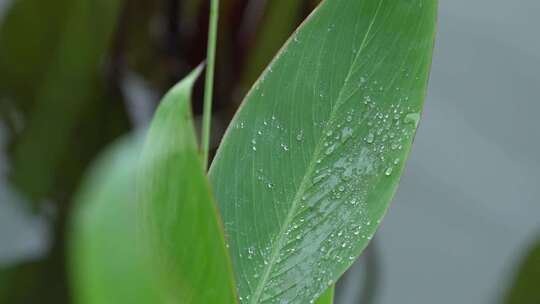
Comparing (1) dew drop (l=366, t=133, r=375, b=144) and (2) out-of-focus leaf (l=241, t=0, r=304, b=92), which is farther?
(2) out-of-focus leaf (l=241, t=0, r=304, b=92)

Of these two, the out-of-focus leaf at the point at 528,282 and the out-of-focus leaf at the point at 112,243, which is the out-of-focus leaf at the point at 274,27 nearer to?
the out-of-focus leaf at the point at 528,282

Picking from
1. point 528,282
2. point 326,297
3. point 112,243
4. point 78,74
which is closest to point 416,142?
point 528,282

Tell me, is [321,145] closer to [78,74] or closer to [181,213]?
[181,213]

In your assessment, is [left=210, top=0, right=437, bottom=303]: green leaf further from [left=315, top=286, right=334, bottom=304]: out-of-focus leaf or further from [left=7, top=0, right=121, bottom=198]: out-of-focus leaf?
[left=7, top=0, right=121, bottom=198]: out-of-focus leaf

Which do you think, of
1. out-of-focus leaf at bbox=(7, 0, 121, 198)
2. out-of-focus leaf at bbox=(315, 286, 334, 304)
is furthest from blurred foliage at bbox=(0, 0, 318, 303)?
out-of-focus leaf at bbox=(315, 286, 334, 304)

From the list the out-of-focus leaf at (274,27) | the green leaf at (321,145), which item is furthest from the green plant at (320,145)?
the out-of-focus leaf at (274,27)

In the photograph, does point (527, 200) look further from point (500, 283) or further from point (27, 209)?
point (27, 209)

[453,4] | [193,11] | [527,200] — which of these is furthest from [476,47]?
[193,11]
